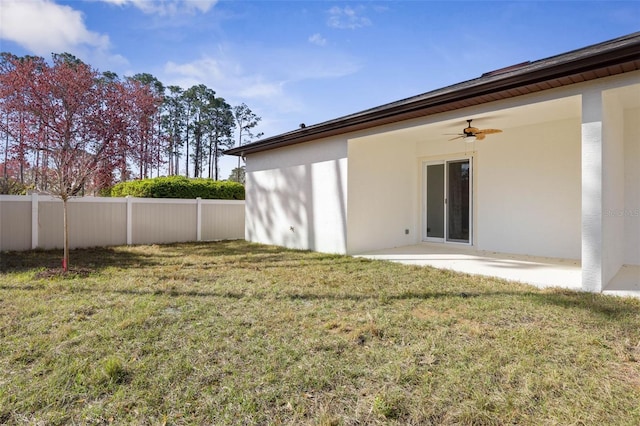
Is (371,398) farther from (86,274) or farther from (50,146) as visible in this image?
(50,146)

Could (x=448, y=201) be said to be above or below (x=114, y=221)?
above

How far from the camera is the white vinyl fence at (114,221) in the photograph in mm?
7645

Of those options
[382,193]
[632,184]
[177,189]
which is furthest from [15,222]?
[632,184]

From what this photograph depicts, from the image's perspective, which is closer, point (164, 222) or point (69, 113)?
Result: point (164, 222)

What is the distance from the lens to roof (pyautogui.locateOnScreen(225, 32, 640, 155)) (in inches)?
149

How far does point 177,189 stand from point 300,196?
488 centimetres

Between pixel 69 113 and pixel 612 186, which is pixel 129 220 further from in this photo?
pixel 612 186

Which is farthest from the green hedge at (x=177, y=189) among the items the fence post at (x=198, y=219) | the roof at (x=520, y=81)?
the roof at (x=520, y=81)

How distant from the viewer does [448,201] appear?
8.56m

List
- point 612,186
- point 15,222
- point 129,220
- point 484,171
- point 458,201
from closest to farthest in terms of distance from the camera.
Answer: point 612,186, point 15,222, point 484,171, point 458,201, point 129,220

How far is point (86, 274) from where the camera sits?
5410 mm

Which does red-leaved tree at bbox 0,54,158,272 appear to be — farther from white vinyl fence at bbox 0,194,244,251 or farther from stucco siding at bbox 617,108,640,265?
stucco siding at bbox 617,108,640,265

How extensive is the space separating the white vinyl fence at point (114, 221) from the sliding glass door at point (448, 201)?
20.7 ft

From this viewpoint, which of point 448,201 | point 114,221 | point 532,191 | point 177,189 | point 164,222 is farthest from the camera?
point 177,189
